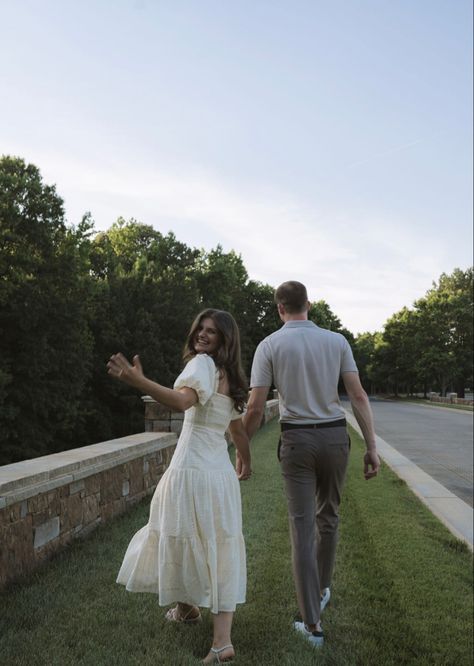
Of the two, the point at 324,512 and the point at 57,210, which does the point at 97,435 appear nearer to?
the point at 57,210

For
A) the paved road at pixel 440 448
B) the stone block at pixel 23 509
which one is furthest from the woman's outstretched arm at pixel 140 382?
the paved road at pixel 440 448

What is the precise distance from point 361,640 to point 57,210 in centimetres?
2640

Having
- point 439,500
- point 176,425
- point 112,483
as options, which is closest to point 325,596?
point 112,483

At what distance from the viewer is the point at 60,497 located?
16.0 ft

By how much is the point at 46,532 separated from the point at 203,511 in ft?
6.59

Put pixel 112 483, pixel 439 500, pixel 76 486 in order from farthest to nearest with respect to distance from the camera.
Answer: pixel 439 500 < pixel 112 483 < pixel 76 486

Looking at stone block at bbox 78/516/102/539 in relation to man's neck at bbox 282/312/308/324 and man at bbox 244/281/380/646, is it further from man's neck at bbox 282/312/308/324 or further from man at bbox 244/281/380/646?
man's neck at bbox 282/312/308/324

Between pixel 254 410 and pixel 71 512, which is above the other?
pixel 254 410

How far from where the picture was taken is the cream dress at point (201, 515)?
10.3ft

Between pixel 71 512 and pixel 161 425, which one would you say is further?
pixel 161 425

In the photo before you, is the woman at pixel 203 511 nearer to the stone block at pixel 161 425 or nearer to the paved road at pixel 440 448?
the stone block at pixel 161 425

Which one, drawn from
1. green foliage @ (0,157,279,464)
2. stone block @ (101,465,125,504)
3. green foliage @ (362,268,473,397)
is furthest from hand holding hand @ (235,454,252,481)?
green foliage @ (362,268,473,397)

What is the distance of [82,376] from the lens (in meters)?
26.4

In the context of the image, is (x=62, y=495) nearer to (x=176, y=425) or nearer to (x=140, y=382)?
(x=140, y=382)
